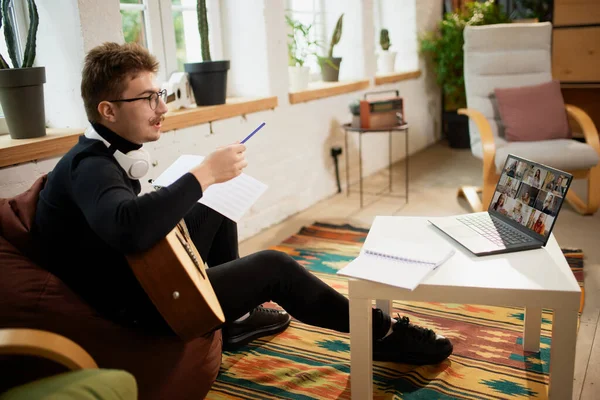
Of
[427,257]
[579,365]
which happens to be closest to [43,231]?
[427,257]

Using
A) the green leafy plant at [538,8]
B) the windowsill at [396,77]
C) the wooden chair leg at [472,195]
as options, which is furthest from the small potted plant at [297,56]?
the green leafy plant at [538,8]

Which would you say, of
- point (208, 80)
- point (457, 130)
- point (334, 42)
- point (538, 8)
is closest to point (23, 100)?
point (208, 80)

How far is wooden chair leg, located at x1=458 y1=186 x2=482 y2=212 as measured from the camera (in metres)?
3.38

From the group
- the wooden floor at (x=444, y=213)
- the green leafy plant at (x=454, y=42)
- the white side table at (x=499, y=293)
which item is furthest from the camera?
the green leafy plant at (x=454, y=42)

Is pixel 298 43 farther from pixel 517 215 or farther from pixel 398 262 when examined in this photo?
pixel 398 262

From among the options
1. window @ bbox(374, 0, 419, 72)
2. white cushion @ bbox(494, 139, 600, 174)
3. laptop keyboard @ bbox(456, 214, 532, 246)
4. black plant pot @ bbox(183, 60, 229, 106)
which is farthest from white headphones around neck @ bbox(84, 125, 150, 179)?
window @ bbox(374, 0, 419, 72)

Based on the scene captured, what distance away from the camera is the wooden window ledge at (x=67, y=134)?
76.0 inches

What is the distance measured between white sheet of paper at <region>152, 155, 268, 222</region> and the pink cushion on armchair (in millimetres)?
2179

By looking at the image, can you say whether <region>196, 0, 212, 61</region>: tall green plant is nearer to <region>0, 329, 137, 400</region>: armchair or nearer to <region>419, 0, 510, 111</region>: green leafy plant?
<region>0, 329, 137, 400</region>: armchair

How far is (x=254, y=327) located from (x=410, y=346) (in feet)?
1.87

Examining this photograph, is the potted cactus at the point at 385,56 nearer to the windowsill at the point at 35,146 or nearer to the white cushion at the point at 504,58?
the white cushion at the point at 504,58

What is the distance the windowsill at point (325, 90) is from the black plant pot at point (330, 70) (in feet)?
0.23

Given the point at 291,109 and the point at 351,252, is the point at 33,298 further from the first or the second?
the point at 291,109

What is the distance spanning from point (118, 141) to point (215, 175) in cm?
24
